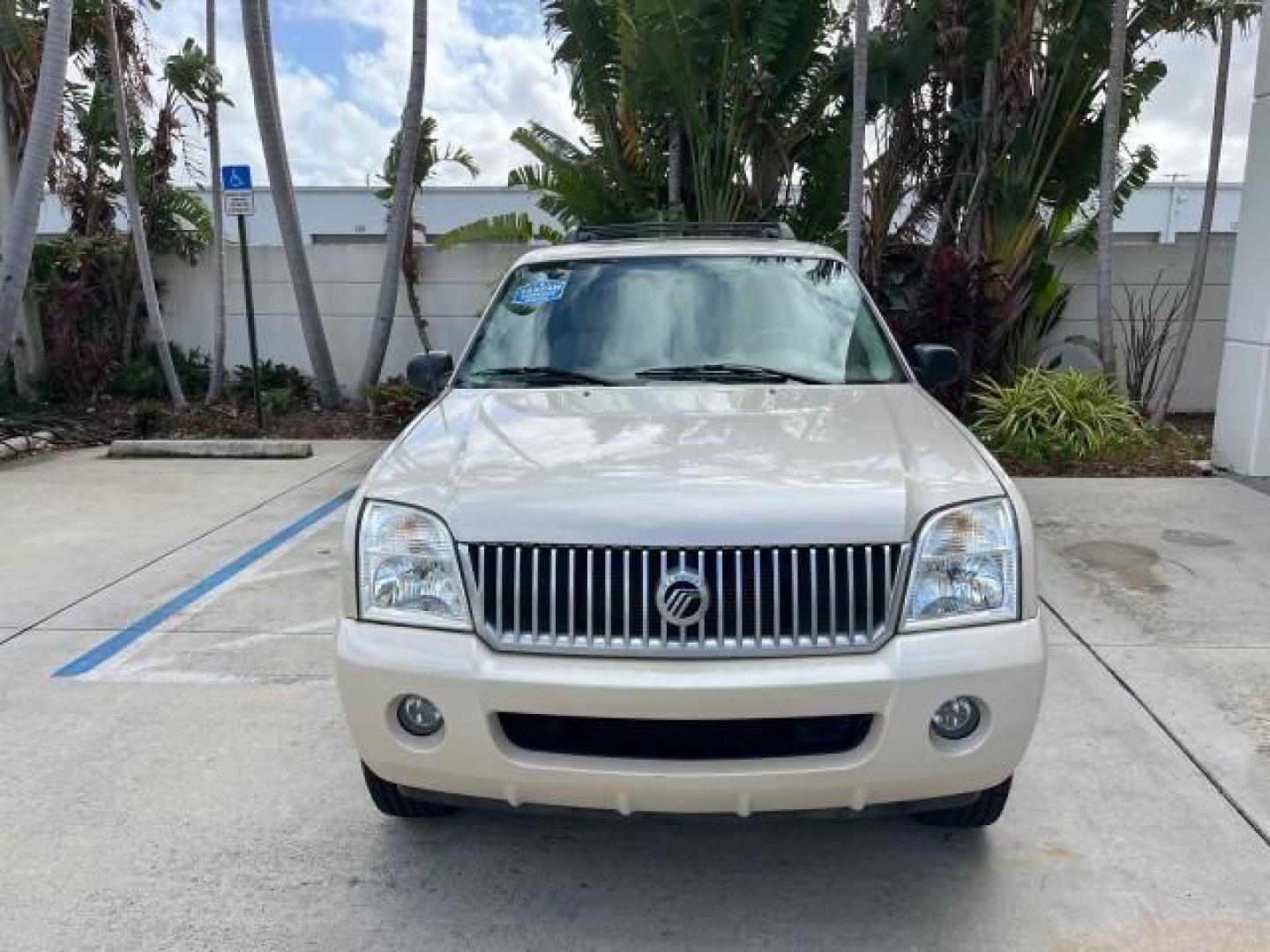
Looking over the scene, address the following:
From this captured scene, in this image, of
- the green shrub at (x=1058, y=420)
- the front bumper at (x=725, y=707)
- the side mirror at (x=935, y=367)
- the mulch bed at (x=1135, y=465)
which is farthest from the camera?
the green shrub at (x=1058, y=420)

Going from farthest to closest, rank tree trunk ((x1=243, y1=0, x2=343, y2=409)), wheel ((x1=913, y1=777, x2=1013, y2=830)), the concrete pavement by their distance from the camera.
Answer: tree trunk ((x1=243, y1=0, x2=343, y2=409)), wheel ((x1=913, y1=777, x2=1013, y2=830)), the concrete pavement

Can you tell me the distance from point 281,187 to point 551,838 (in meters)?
9.00

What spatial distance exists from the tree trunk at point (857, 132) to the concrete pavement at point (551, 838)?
5.03 meters

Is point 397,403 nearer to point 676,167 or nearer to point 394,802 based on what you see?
point 676,167

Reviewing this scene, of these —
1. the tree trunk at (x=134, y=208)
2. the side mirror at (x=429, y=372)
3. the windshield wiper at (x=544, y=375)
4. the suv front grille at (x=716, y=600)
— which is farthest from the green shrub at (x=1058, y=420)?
the tree trunk at (x=134, y=208)

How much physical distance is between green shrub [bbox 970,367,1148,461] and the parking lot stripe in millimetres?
5571

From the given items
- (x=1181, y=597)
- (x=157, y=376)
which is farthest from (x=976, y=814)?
(x=157, y=376)

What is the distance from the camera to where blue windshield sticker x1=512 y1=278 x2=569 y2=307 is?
4230 mm

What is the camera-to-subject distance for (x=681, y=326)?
4.00 metres

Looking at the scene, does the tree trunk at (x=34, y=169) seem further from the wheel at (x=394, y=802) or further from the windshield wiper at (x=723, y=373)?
the wheel at (x=394, y=802)

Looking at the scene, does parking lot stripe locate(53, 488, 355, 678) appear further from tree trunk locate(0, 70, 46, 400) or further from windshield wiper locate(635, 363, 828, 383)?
tree trunk locate(0, 70, 46, 400)

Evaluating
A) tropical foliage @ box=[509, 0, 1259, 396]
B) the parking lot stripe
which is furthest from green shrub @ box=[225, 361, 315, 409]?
the parking lot stripe

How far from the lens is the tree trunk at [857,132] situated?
8.87 meters

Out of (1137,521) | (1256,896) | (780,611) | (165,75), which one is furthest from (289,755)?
(165,75)
